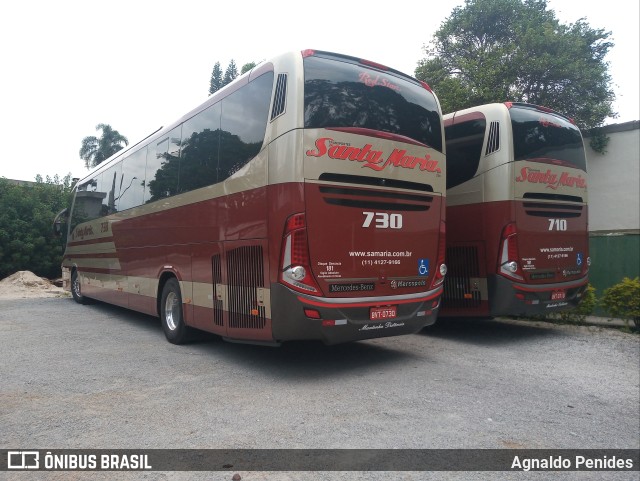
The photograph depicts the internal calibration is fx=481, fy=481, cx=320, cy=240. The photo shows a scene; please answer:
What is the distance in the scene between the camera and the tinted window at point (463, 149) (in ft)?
27.0

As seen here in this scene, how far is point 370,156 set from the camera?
5.83 meters

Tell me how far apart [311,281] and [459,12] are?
66.9 feet

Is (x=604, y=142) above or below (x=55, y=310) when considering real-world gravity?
above

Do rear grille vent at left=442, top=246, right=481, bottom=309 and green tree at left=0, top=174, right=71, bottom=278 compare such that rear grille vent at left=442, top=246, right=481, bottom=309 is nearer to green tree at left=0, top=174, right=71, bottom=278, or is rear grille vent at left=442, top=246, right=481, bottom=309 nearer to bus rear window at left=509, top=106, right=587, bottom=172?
bus rear window at left=509, top=106, right=587, bottom=172

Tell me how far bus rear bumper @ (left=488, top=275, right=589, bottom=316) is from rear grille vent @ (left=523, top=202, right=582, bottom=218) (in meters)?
1.20

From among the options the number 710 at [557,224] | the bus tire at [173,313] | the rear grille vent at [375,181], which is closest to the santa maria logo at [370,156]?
the rear grille vent at [375,181]

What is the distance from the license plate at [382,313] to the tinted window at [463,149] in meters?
3.44

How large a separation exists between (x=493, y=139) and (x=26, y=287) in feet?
56.3

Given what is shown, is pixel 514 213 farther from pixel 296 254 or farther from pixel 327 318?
pixel 296 254

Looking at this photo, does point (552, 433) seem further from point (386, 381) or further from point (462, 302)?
point (462, 302)

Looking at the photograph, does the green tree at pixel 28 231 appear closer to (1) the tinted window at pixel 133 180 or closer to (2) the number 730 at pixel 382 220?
(1) the tinted window at pixel 133 180

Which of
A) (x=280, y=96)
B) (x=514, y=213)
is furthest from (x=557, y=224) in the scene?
(x=280, y=96)

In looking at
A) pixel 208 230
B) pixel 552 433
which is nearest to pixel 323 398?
pixel 552 433

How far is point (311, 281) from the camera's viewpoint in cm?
538
